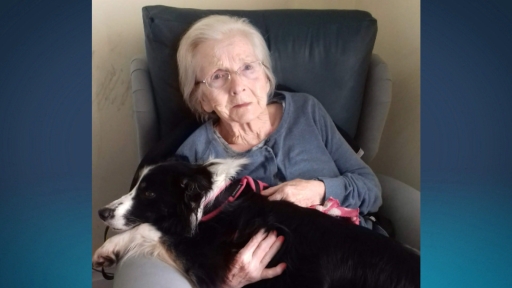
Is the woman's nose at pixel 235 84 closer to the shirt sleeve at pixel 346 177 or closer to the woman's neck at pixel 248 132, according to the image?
the woman's neck at pixel 248 132

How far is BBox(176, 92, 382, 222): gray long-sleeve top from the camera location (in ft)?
4.07

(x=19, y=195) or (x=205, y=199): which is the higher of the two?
(x=19, y=195)

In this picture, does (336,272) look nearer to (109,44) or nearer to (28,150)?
(28,150)

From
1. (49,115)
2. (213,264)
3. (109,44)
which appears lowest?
(213,264)

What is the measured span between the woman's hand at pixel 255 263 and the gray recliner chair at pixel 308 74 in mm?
409

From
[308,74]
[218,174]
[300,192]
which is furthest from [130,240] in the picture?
[308,74]

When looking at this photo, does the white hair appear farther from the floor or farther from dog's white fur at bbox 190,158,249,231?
the floor

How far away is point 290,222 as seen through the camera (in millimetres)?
1020

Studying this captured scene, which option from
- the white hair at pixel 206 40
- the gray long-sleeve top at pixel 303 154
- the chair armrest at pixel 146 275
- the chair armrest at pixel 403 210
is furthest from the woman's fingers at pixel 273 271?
the white hair at pixel 206 40

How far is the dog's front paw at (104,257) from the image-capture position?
3.40 ft

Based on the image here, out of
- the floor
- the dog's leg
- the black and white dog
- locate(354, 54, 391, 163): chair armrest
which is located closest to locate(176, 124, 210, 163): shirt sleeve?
the black and white dog

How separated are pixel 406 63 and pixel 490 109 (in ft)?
3.57

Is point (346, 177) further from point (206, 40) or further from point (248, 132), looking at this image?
point (206, 40)

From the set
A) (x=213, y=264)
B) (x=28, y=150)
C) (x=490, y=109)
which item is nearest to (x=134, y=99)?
(x=213, y=264)
